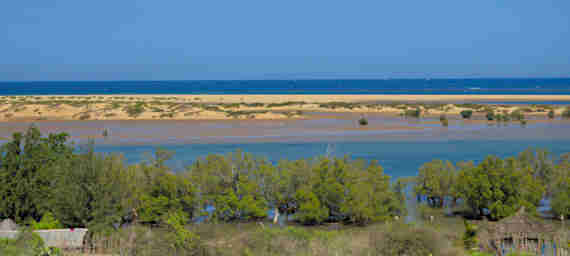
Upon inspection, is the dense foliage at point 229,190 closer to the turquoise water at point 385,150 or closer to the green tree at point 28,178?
the green tree at point 28,178

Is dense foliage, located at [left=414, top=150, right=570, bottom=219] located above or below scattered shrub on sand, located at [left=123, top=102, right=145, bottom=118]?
below

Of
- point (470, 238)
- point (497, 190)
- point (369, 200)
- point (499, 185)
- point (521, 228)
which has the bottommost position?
point (470, 238)

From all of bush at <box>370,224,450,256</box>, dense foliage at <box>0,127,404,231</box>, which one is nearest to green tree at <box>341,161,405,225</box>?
dense foliage at <box>0,127,404,231</box>

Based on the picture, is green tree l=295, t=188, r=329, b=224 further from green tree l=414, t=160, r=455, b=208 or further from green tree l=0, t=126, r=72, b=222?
green tree l=0, t=126, r=72, b=222

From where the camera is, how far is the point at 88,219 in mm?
19719

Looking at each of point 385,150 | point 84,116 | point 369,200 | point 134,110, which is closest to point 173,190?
Answer: point 369,200

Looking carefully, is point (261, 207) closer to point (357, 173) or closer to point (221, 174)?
point (221, 174)

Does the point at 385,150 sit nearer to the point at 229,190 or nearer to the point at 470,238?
the point at 229,190

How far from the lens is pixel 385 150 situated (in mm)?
38281

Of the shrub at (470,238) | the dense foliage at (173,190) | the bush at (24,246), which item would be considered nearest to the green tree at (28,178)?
the dense foliage at (173,190)

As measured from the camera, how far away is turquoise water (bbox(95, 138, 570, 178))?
34688 mm

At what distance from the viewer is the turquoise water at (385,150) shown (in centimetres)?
3469

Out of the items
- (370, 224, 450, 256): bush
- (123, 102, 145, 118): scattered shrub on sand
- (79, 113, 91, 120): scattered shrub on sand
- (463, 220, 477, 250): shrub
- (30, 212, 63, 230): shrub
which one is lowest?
(463, 220, 477, 250): shrub

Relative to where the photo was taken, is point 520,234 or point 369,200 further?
point 369,200
